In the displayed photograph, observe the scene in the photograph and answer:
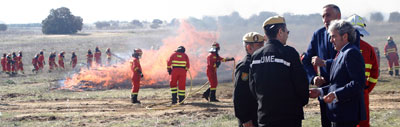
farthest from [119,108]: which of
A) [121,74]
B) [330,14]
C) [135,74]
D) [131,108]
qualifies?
[330,14]

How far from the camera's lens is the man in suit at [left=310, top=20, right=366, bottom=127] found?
3867mm

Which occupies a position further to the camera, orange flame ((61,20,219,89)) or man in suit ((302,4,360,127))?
→ orange flame ((61,20,219,89))

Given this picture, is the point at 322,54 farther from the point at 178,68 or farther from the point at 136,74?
the point at 136,74

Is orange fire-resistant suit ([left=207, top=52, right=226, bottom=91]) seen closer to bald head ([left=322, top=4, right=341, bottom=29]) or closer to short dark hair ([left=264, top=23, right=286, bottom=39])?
bald head ([left=322, top=4, right=341, bottom=29])

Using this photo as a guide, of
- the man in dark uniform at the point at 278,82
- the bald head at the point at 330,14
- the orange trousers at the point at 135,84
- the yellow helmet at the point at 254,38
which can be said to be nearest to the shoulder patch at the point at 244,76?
the man in dark uniform at the point at 278,82

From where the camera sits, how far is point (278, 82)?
3893 mm

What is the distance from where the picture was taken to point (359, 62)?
3902mm

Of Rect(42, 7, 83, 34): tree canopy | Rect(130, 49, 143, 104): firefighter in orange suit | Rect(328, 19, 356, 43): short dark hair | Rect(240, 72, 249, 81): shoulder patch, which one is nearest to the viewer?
Rect(328, 19, 356, 43): short dark hair

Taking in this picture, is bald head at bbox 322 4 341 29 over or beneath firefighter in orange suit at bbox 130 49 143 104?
over

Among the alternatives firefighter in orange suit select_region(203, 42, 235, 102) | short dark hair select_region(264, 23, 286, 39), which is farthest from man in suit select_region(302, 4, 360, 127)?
firefighter in orange suit select_region(203, 42, 235, 102)

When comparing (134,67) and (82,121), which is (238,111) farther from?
(134,67)

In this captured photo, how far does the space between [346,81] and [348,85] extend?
0.41ft

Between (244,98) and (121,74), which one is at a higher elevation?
(244,98)

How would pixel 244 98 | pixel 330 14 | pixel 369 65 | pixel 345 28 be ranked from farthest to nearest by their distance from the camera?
1. pixel 330 14
2. pixel 369 65
3. pixel 244 98
4. pixel 345 28
